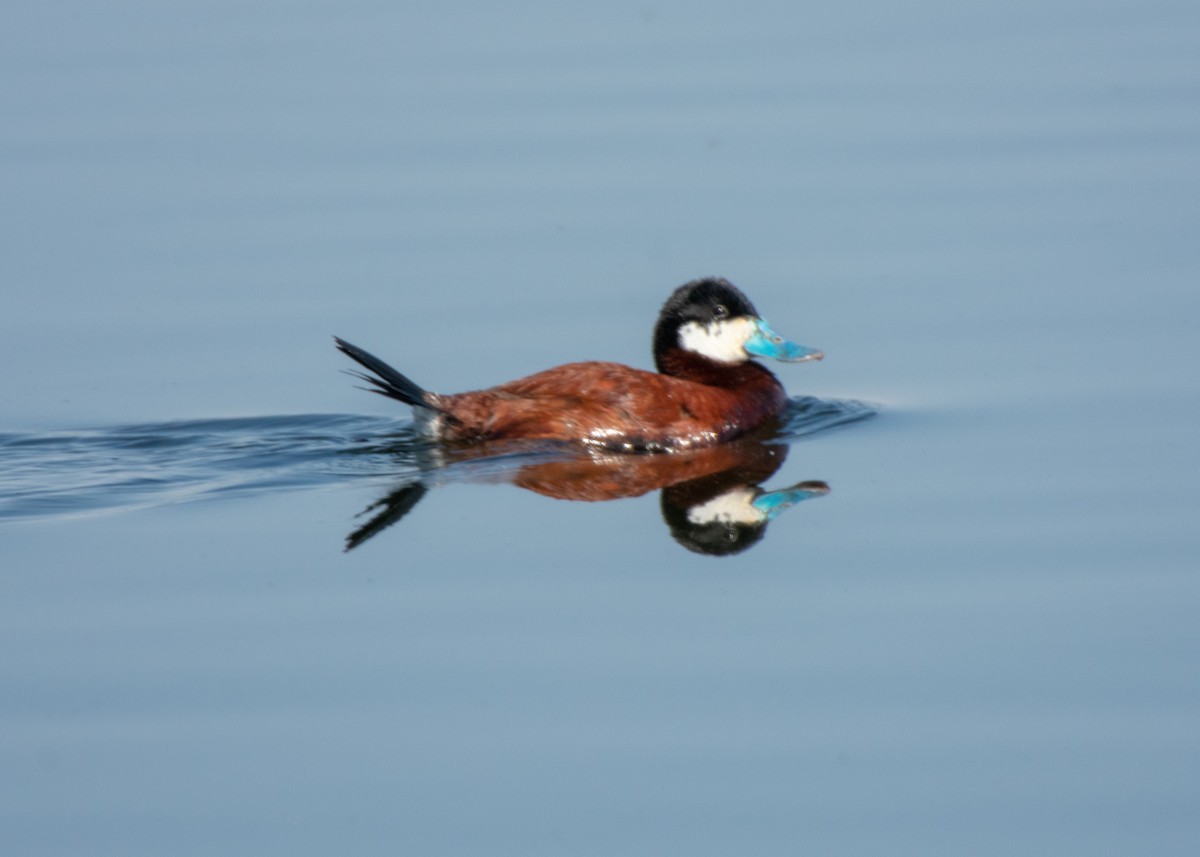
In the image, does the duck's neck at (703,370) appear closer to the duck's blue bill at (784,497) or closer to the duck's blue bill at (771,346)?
the duck's blue bill at (771,346)

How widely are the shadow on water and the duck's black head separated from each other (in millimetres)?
431

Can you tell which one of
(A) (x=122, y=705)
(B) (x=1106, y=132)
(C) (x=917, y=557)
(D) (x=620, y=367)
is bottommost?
(A) (x=122, y=705)

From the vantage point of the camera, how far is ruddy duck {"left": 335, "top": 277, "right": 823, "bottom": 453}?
28.3 feet

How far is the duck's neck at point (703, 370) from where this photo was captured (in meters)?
9.37

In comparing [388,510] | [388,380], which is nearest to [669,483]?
[388,510]

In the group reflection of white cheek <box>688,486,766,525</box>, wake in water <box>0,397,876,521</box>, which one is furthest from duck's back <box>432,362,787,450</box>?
reflection of white cheek <box>688,486,766,525</box>

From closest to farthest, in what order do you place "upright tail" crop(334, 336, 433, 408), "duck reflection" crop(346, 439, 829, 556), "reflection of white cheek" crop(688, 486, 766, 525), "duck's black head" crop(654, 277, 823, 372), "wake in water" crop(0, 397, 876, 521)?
1. "duck reflection" crop(346, 439, 829, 556)
2. "reflection of white cheek" crop(688, 486, 766, 525)
3. "wake in water" crop(0, 397, 876, 521)
4. "upright tail" crop(334, 336, 433, 408)
5. "duck's black head" crop(654, 277, 823, 372)

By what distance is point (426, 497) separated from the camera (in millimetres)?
8078

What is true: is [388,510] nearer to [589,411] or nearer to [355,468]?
[355,468]

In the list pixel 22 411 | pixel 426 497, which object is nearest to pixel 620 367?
pixel 426 497

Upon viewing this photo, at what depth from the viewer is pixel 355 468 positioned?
28.2ft

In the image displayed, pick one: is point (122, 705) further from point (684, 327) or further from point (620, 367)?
point (684, 327)

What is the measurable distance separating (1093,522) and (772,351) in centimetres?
234

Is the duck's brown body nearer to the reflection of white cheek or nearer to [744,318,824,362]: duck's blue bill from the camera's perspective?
[744,318,824,362]: duck's blue bill
